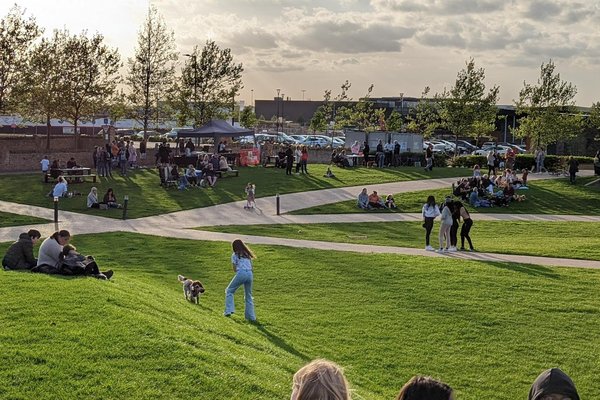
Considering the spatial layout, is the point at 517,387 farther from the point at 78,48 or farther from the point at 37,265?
the point at 78,48

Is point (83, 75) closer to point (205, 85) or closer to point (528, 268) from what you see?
point (205, 85)

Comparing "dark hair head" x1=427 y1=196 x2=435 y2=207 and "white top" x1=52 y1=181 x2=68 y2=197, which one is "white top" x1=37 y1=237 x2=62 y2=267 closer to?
"dark hair head" x1=427 y1=196 x2=435 y2=207

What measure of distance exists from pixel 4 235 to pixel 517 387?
17034 mm

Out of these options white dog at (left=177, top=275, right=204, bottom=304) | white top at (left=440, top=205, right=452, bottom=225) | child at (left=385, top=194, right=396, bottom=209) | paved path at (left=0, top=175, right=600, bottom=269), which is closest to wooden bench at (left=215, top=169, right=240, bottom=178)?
paved path at (left=0, top=175, right=600, bottom=269)

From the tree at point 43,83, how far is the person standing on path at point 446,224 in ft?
96.2

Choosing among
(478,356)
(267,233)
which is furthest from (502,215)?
(478,356)

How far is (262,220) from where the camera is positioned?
26.2 metres

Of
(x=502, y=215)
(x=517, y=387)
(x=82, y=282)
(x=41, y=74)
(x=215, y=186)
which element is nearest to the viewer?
(x=517, y=387)

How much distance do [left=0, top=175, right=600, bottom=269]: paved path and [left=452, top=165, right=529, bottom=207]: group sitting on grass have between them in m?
1.99

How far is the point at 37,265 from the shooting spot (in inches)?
521

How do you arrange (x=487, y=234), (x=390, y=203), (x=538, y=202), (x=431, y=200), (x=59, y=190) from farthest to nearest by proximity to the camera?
1. (x=538, y=202)
2. (x=390, y=203)
3. (x=59, y=190)
4. (x=487, y=234)
5. (x=431, y=200)

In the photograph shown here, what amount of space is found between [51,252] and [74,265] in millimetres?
592

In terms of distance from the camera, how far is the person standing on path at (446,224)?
19.5 m

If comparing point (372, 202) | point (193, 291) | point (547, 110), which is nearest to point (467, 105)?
point (547, 110)
